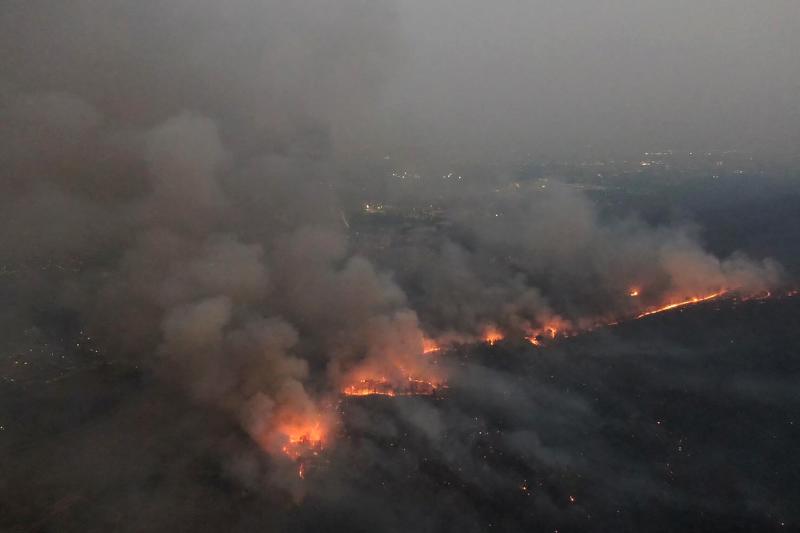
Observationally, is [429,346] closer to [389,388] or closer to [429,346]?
[429,346]

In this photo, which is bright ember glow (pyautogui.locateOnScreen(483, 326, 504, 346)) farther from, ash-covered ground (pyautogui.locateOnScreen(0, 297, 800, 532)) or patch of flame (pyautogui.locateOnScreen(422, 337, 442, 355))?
patch of flame (pyautogui.locateOnScreen(422, 337, 442, 355))

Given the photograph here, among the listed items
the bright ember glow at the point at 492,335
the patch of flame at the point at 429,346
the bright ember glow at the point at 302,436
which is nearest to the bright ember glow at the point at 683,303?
the bright ember glow at the point at 492,335

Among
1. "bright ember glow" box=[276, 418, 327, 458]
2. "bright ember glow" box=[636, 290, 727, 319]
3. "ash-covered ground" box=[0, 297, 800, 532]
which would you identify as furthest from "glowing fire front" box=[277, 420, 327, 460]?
"bright ember glow" box=[636, 290, 727, 319]

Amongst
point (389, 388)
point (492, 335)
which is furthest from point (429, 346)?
point (389, 388)

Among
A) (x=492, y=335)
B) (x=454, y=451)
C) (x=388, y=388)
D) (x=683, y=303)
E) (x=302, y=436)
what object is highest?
(x=454, y=451)

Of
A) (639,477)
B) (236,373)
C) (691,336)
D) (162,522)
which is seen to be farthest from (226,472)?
(691,336)

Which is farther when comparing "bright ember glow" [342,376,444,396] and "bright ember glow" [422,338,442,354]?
"bright ember glow" [422,338,442,354]

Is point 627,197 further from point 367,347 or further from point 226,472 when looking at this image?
point 226,472

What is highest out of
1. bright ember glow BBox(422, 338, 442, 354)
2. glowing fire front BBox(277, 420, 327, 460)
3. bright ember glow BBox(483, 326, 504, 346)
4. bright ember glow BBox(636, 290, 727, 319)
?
glowing fire front BBox(277, 420, 327, 460)

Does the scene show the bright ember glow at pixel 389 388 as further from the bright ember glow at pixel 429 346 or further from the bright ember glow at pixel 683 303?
the bright ember glow at pixel 683 303
